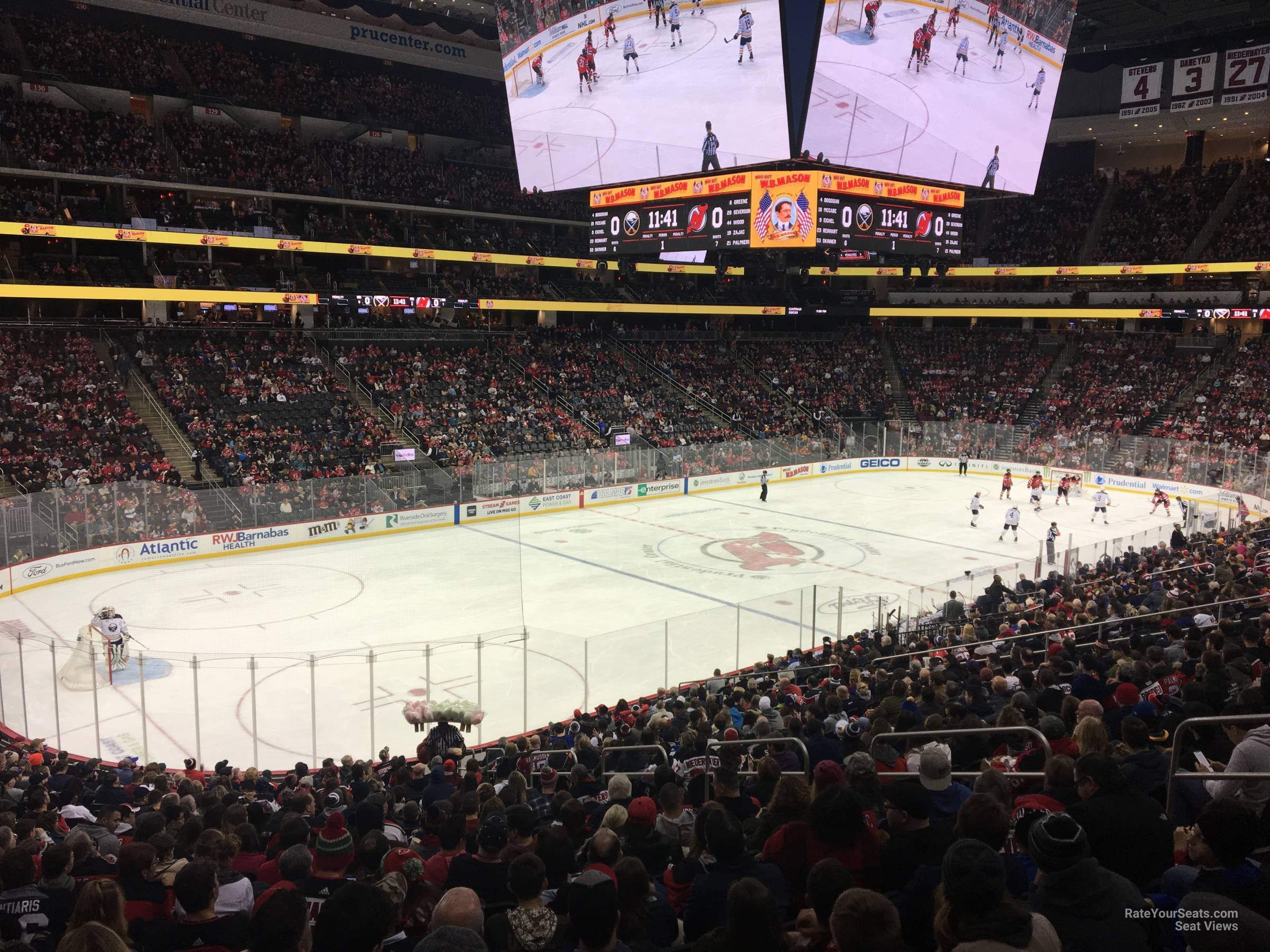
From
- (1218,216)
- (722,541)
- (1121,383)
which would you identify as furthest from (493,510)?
(1218,216)

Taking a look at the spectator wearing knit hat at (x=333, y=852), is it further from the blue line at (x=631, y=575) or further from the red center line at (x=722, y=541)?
the red center line at (x=722, y=541)

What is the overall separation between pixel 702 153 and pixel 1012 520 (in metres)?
15.5

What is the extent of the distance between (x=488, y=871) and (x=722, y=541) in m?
23.9

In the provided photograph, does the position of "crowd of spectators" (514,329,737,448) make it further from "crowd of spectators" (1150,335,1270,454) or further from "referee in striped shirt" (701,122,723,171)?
"referee in striped shirt" (701,122,723,171)

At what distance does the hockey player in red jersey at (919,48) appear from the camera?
59.5 feet

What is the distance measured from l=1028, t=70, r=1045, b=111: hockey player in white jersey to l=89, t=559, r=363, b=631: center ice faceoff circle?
760 inches

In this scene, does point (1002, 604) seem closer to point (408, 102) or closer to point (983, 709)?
point (983, 709)

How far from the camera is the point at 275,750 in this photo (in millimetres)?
13477

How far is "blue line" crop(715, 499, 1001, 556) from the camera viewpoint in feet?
88.3

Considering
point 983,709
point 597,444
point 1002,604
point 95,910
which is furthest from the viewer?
point 597,444

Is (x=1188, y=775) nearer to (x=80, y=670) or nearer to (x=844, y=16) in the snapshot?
(x=80, y=670)

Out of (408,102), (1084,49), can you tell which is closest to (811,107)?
(408,102)

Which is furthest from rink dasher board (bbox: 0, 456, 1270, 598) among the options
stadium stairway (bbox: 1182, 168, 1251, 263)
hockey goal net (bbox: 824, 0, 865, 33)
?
hockey goal net (bbox: 824, 0, 865, 33)

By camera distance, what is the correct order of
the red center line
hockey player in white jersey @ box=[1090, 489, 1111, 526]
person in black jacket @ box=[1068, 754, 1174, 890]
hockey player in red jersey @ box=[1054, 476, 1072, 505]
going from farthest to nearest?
hockey player in red jersey @ box=[1054, 476, 1072, 505] < hockey player in white jersey @ box=[1090, 489, 1111, 526] < the red center line < person in black jacket @ box=[1068, 754, 1174, 890]
